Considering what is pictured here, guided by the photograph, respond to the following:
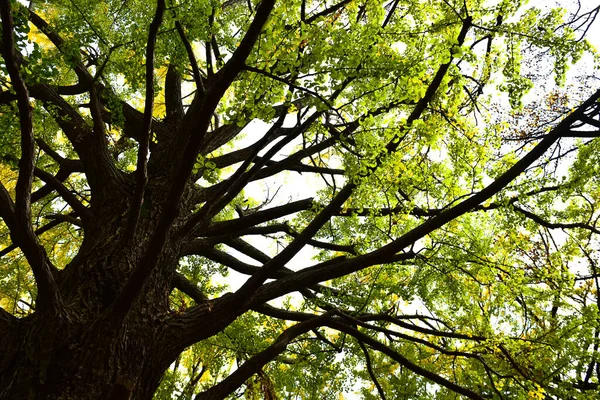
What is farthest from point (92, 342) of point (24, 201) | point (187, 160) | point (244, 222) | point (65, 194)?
point (244, 222)

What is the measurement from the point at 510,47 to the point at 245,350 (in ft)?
14.8

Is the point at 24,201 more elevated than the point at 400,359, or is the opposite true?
the point at 400,359

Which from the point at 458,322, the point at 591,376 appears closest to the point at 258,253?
the point at 458,322

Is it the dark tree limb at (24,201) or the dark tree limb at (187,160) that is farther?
the dark tree limb at (24,201)

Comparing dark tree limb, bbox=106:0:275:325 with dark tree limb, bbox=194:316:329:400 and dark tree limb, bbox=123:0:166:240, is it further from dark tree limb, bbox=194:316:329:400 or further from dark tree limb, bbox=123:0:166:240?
dark tree limb, bbox=194:316:329:400

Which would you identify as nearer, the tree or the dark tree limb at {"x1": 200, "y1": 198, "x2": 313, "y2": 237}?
the tree

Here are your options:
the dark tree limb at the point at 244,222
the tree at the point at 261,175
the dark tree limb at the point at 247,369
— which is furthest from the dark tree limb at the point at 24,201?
the dark tree limb at the point at 244,222

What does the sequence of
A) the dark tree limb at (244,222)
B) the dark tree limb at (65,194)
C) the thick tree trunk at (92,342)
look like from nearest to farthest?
the thick tree trunk at (92,342) → the dark tree limb at (65,194) → the dark tree limb at (244,222)

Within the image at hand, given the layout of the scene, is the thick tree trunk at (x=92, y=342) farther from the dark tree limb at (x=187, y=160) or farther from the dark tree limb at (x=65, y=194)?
the dark tree limb at (x=65, y=194)

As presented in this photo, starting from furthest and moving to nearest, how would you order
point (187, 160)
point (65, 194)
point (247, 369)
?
point (65, 194), point (247, 369), point (187, 160)

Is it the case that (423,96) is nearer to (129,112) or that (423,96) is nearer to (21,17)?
(21,17)

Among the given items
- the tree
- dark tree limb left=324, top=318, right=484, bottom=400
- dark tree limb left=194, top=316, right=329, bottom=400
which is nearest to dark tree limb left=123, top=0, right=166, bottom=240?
the tree

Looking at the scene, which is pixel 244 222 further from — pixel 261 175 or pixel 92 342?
pixel 92 342

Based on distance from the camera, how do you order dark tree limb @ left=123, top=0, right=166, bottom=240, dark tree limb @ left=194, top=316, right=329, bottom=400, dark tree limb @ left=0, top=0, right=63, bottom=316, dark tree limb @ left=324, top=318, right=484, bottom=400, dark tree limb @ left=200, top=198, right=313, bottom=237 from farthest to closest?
dark tree limb @ left=200, top=198, right=313, bottom=237
dark tree limb @ left=324, top=318, right=484, bottom=400
dark tree limb @ left=194, top=316, right=329, bottom=400
dark tree limb @ left=123, top=0, right=166, bottom=240
dark tree limb @ left=0, top=0, right=63, bottom=316
